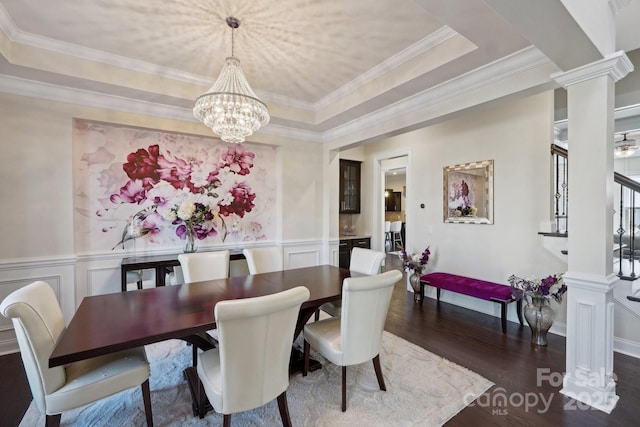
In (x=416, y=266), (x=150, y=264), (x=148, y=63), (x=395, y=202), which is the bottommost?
(x=416, y=266)

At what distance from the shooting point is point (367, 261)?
10.1ft

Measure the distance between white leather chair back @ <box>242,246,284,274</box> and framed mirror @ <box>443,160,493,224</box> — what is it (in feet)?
8.64

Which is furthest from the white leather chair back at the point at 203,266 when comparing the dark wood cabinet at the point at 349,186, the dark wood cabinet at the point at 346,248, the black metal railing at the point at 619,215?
the black metal railing at the point at 619,215

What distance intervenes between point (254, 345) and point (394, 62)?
279 cm

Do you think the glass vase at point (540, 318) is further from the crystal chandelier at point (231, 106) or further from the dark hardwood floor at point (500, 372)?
the crystal chandelier at point (231, 106)

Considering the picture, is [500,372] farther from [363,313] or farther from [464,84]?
[464,84]

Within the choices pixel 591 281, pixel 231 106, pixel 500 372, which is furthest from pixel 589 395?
pixel 231 106

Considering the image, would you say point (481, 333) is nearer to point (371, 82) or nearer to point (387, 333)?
point (387, 333)

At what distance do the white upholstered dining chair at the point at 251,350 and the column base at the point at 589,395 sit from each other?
6.81ft

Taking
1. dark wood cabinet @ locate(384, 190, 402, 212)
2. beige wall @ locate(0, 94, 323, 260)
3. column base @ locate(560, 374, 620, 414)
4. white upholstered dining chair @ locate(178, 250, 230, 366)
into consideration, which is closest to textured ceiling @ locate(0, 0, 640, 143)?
beige wall @ locate(0, 94, 323, 260)

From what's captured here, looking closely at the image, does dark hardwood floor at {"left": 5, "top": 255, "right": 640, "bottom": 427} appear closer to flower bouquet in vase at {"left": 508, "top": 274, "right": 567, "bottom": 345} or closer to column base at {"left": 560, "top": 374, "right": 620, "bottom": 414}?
column base at {"left": 560, "top": 374, "right": 620, "bottom": 414}

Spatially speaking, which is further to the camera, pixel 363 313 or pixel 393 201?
pixel 393 201

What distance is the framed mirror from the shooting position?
12.6 ft

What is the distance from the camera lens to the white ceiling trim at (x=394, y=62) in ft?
7.97
